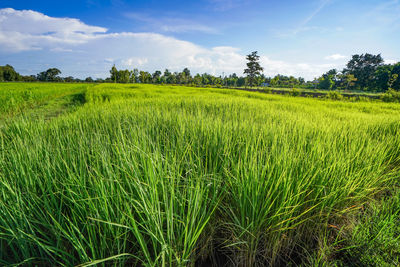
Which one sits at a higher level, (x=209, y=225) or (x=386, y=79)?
(x=386, y=79)

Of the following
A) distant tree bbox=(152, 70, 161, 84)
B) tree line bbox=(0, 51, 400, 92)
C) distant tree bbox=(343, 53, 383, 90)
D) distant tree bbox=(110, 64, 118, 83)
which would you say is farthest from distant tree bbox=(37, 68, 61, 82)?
distant tree bbox=(343, 53, 383, 90)

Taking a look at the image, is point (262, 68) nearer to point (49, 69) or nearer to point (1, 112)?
point (1, 112)

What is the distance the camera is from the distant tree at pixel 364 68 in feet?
169

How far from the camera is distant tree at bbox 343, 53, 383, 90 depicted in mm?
51469

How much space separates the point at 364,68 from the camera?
54.1m

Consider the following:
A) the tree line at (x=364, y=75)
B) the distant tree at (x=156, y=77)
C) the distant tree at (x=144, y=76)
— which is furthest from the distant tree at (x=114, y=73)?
the tree line at (x=364, y=75)

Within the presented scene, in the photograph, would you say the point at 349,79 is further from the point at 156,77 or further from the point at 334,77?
the point at 156,77

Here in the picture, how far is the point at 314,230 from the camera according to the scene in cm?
114

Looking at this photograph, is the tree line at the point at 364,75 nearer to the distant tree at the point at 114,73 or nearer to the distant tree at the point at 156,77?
the distant tree at the point at 156,77

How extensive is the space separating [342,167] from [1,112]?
388 inches

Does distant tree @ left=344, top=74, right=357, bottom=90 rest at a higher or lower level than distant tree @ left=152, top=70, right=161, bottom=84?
lower

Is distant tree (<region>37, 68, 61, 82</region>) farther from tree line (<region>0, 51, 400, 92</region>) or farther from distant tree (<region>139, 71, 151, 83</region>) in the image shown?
distant tree (<region>139, 71, 151, 83</region>)

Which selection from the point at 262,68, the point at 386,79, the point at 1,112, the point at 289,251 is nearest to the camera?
the point at 289,251

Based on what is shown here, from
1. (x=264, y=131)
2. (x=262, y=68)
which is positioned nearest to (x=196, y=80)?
(x=262, y=68)
